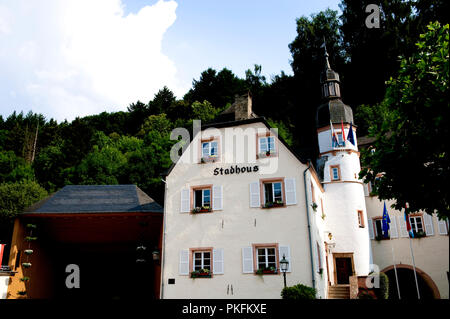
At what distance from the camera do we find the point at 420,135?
32.4 ft

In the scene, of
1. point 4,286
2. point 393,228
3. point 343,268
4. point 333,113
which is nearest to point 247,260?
point 343,268

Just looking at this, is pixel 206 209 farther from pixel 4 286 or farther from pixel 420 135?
pixel 420 135

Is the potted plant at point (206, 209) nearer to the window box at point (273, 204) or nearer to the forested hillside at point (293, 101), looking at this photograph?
the window box at point (273, 204)

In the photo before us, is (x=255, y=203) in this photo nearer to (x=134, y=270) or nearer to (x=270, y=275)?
(x=270, y=275)

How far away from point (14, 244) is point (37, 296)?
11.1 feet

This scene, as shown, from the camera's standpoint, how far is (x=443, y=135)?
9.27 m

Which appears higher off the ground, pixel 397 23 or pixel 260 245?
pixel 397 23

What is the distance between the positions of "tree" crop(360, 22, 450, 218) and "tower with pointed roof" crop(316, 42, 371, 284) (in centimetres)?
1090

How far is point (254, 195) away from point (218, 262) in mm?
3348

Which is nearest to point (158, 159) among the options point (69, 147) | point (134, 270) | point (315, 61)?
point (69, 147)

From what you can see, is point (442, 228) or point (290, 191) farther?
point (442, 228)

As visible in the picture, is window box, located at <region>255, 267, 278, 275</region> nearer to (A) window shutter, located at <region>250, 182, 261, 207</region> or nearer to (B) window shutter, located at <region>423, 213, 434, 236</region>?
(A) window shutter, located at <region>250, 182, 261, 207</region>

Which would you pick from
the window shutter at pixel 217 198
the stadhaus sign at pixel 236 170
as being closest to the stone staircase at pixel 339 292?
the window shutter at pixel 217 198
